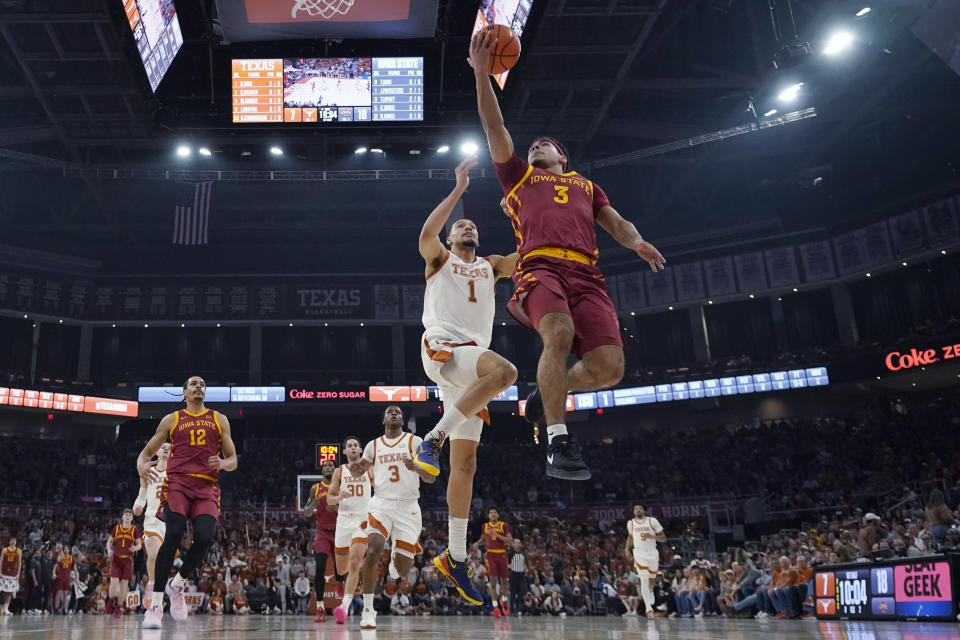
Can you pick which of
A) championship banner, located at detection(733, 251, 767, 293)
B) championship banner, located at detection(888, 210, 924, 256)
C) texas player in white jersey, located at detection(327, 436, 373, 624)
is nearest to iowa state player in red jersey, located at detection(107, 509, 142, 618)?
texas player in white jersey, located at detection(327, 436, 373, 624)

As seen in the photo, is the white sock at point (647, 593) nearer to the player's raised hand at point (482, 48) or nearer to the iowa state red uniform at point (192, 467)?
the iowa state red uniform at point (192, 467)

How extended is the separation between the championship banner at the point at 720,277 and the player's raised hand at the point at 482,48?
113 feet

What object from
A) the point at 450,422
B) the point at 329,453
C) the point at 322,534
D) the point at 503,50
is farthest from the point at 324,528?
the point at 329,453

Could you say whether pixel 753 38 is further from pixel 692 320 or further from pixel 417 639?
pixel 417 639

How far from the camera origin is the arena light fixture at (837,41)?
21750 millimetres

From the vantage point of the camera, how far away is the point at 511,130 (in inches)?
1141

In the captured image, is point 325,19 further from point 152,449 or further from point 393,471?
point 152,449

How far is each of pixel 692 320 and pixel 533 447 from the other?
10110mm

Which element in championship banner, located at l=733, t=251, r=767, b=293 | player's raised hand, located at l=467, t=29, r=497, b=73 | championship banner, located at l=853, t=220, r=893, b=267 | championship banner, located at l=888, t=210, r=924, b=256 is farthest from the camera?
championship banner, located at l=733, t=251, r=767, b=293

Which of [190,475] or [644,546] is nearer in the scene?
[190,475]

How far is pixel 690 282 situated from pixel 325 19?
2546 centimetres

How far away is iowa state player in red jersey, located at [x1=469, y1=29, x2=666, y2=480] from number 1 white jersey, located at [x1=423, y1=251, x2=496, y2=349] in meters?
0.71

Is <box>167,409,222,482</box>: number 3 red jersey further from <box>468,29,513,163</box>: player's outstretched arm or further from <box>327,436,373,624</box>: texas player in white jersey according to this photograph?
<box>468,29,513,163</box>: player's outstretched arm

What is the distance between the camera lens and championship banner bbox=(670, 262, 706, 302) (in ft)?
126
